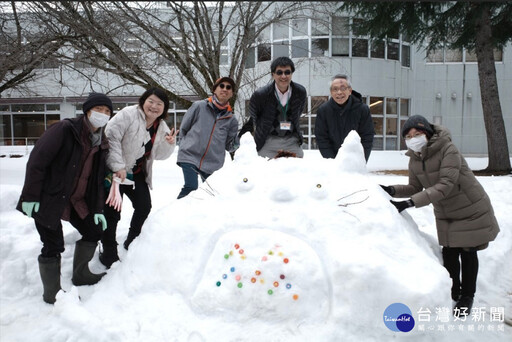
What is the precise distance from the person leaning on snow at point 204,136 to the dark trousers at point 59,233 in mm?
1051

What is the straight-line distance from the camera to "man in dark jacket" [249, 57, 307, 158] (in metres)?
3.94

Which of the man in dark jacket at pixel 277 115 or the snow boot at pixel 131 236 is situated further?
the snow boot at pixel 131 236

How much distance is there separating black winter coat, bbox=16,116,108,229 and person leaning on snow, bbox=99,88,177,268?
38cm

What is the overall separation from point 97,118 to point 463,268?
320 cm

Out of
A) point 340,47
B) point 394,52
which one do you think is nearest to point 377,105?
point 394,52

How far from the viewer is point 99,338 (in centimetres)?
255

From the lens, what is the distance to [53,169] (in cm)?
306

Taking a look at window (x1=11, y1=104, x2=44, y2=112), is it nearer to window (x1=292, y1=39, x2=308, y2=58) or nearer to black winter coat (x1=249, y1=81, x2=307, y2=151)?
window (x1=292, y1=39, x2=308, y2=58)

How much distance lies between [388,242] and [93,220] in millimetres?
2389

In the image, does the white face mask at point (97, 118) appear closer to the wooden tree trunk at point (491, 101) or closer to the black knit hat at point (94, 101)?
the black knit hat at point (94, 101)

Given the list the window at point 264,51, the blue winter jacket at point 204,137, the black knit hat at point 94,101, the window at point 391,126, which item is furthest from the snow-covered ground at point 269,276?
the window at point 391,126

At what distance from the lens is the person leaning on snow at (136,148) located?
3.54 m

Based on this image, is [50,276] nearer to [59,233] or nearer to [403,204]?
[59,233]

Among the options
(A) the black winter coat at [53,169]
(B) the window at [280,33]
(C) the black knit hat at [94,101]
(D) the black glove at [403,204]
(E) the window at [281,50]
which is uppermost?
(B) the window at [280,33]
